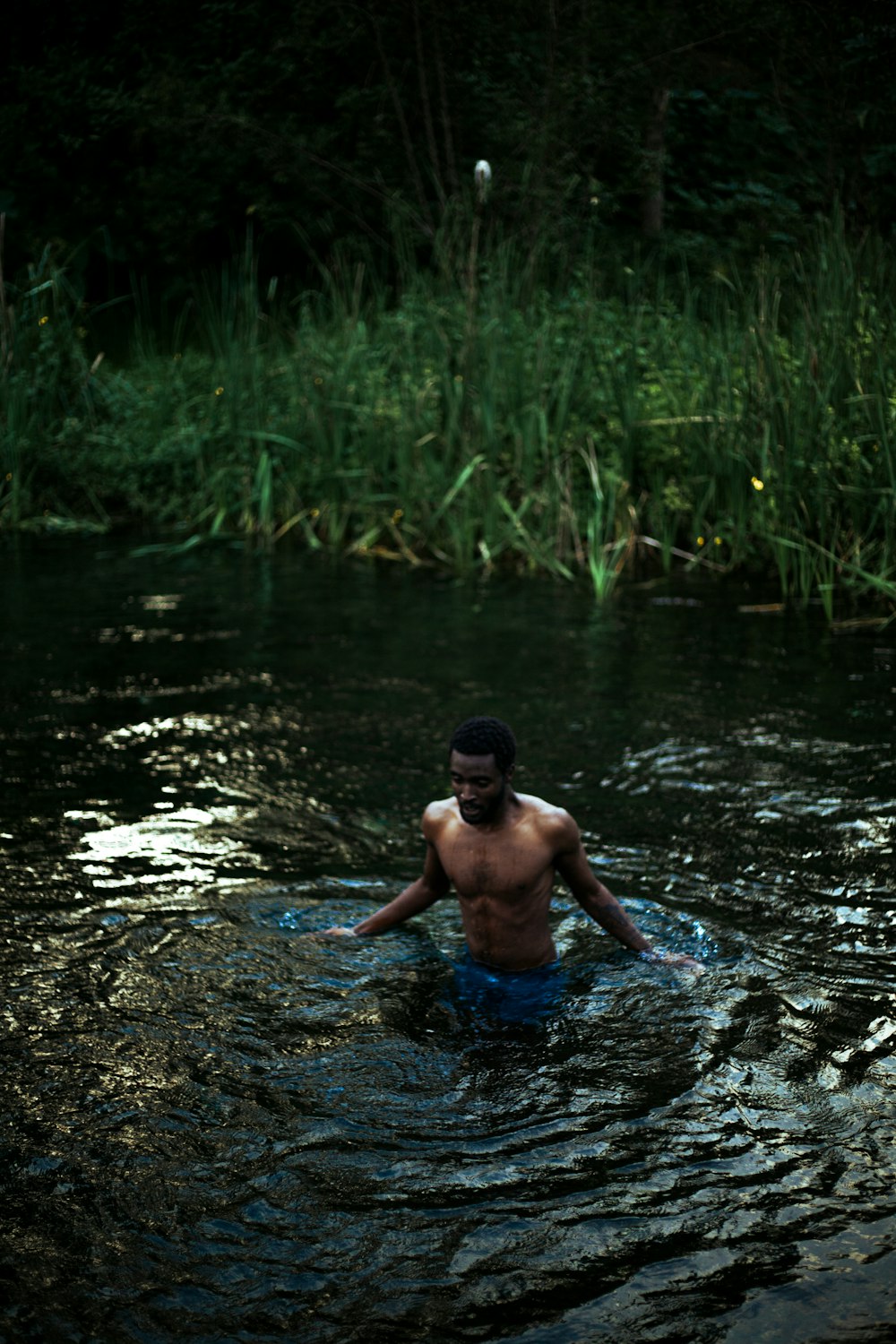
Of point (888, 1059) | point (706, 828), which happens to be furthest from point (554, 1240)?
point (706, 828)

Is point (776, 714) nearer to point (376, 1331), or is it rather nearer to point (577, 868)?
point (577, 868)

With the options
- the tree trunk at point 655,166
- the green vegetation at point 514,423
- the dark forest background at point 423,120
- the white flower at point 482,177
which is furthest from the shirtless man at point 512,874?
the tree trunk at point 655,166

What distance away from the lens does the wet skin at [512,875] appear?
14.4 ft

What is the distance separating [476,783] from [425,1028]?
71 centimetres

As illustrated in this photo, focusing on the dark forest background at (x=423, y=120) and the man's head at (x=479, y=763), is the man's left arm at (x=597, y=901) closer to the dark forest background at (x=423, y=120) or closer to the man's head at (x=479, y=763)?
the man's head at (x=479, y=763)

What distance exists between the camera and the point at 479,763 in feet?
13.6

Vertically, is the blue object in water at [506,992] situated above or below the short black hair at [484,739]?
below

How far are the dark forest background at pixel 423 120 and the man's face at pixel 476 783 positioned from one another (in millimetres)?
10294

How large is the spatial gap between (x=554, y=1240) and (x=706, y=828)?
9.45 ft

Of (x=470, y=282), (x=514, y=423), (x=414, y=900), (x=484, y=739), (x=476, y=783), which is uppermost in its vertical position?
(x=470, y=282)

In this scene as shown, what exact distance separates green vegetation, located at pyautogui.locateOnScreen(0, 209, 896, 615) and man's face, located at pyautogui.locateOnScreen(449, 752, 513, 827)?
476 cm

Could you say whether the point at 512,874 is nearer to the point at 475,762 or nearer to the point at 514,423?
the point at 475,762

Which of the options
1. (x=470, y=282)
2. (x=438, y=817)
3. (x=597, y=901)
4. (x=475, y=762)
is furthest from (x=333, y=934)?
(x=470, y=282)

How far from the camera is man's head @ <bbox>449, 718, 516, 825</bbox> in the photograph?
4.13 metres
